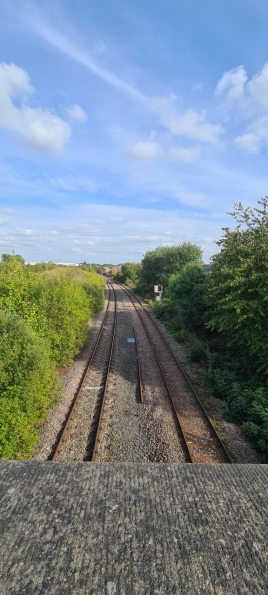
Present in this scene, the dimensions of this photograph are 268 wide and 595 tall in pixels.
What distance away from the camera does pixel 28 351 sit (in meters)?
8.84

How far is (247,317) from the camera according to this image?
11.3 metres

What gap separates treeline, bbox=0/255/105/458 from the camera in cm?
777

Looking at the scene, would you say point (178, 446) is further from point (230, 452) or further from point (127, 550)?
point (127, 550)

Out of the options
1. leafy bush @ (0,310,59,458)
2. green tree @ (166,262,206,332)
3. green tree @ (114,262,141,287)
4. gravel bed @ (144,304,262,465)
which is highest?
green tree @ (114,262,141,287)

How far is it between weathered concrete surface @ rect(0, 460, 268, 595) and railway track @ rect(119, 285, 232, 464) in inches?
122

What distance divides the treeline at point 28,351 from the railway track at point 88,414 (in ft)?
2.76

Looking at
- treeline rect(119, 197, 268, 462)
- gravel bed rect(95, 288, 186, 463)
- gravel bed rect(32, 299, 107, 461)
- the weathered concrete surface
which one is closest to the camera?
the weathered concrete surface

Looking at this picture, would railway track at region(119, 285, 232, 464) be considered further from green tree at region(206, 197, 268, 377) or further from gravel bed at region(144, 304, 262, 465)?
green tree at region(206, 197, 268, 377)

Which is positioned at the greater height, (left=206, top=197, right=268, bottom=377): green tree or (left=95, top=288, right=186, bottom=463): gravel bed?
(left=206, top=197, right=268, bottom=377): green tree

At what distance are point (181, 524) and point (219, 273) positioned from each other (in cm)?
1026

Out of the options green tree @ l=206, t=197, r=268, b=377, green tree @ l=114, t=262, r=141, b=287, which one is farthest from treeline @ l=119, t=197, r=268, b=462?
green tree @ l=114, t=262, r=141, b=287

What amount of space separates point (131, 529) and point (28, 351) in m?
6.23

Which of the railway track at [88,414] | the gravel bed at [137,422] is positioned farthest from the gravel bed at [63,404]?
the gravel bed at [137,422]

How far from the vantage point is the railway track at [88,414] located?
7.86 meters
